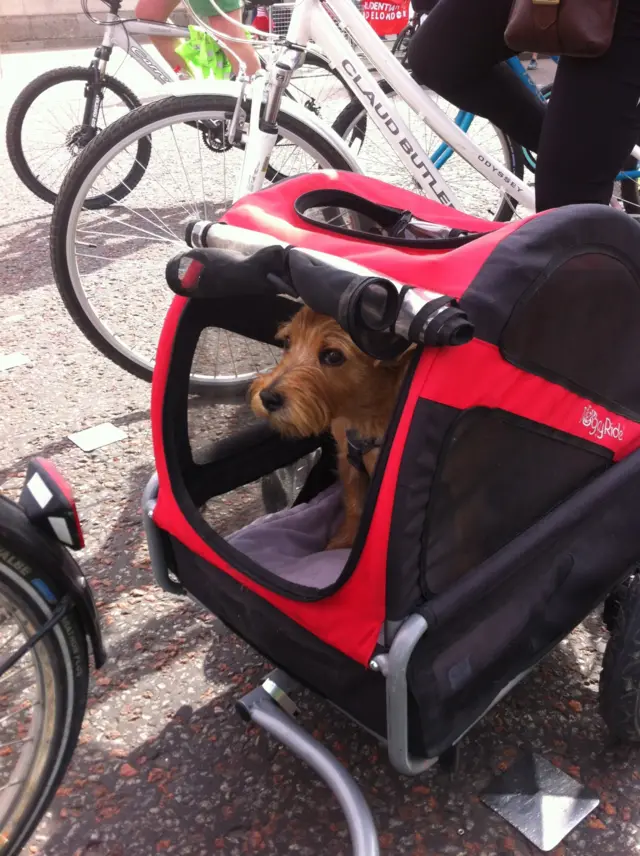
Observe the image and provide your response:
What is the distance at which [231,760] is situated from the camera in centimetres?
157

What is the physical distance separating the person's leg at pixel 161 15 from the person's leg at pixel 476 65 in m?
2.39

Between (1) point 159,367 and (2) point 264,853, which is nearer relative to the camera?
(2) point 264,853

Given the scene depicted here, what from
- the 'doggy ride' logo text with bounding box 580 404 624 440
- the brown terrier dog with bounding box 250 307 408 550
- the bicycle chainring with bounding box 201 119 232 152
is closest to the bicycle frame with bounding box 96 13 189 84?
the bicycle chainring with bounding box 201 119 232 152

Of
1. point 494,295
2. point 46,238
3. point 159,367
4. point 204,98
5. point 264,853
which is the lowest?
point 264,853

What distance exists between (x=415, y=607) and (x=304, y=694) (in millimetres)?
610

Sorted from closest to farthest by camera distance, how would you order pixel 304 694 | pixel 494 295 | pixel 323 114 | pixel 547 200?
1. pixel 494 295
2. pixel 304 694
3. pixel 547 200
4. pixel 323 114

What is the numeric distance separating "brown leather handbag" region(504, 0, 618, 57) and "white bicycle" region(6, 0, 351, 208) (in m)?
2.33

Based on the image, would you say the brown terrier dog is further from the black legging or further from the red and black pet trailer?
the black legging

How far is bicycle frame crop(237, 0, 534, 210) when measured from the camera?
2252 millimetres

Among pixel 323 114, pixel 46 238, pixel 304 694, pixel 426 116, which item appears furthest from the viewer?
pixel 323 114

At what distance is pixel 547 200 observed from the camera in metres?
1.89

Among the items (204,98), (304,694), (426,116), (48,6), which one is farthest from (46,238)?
(48,6)

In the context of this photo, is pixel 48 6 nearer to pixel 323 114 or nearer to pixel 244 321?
pixel 323 114

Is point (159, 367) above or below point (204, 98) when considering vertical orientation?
below
